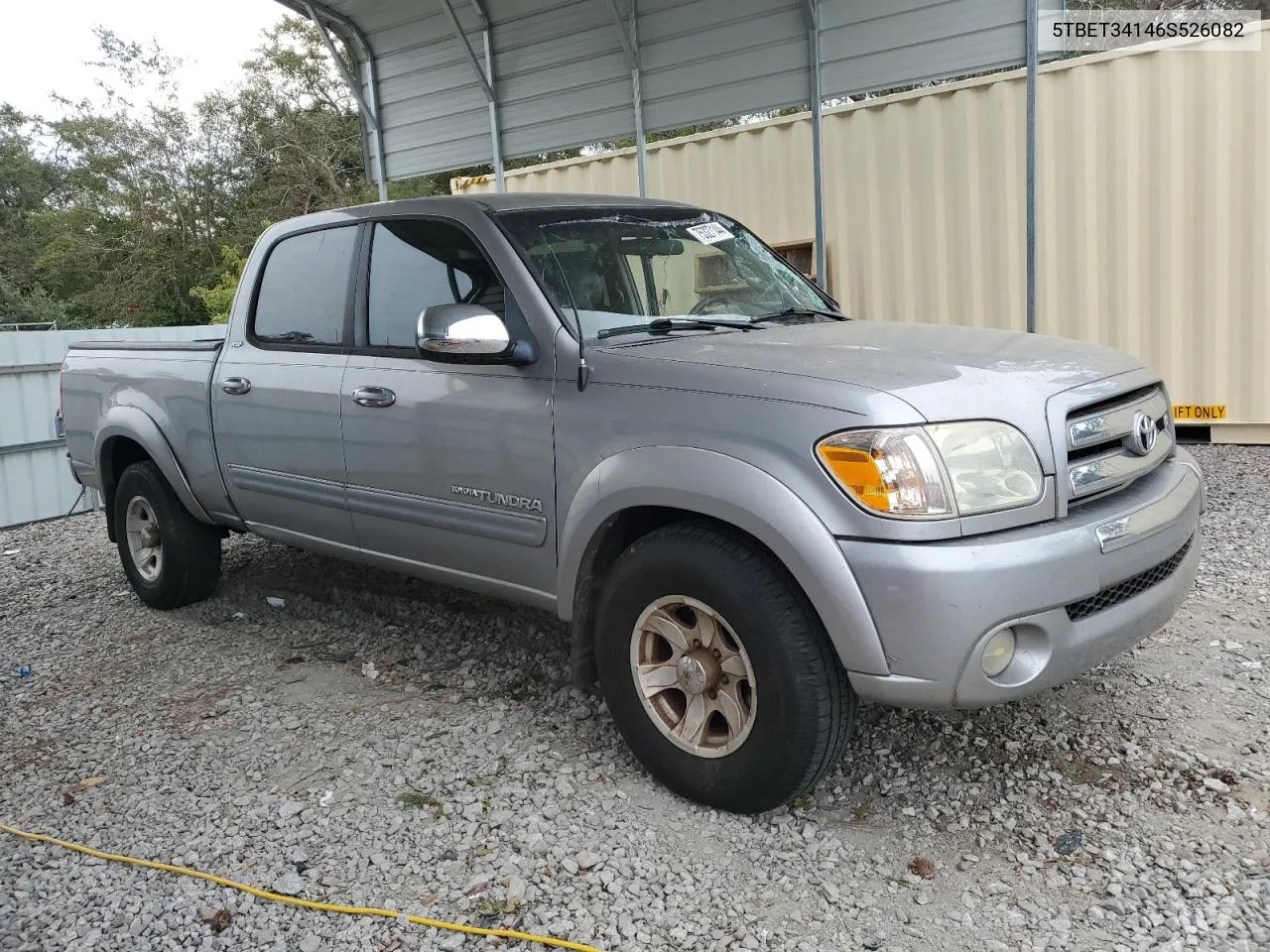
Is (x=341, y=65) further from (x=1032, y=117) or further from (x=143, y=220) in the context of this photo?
(x=143, y=220)

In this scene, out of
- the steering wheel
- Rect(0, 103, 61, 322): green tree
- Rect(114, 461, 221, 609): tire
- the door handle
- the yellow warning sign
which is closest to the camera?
the steering wheel

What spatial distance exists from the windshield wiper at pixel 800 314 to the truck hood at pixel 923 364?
0.23 metres

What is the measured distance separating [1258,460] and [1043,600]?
581 centimetres

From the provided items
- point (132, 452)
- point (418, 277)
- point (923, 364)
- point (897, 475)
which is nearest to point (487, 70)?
point (132, 452)

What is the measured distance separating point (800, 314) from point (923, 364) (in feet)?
3.60

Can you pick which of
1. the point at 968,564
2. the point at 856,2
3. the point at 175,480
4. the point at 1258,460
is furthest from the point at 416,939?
the point at 1258,460

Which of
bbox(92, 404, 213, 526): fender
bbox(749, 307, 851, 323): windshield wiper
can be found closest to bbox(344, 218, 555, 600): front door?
bbox(749, 307, 851, 323): windshield wiper

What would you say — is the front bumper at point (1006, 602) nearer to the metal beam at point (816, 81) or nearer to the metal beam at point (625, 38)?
the metal beam at point (816, 81)

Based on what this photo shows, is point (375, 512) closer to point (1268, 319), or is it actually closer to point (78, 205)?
point (1268, 319)

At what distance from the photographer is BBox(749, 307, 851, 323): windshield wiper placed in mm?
3879

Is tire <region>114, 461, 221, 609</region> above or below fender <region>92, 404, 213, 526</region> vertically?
below

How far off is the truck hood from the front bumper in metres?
0.31

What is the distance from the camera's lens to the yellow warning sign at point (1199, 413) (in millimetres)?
7852

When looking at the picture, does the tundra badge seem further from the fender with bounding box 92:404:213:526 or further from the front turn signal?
the fender with bounding box 92:404:213:526
